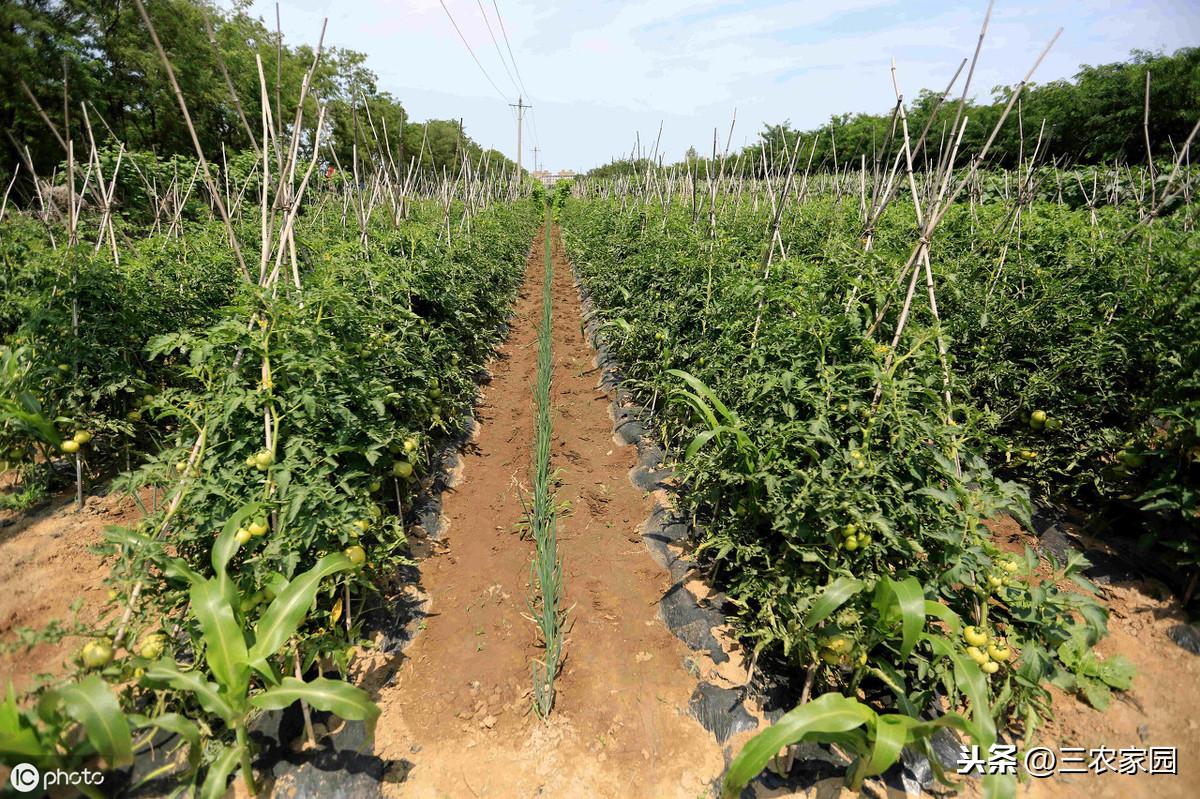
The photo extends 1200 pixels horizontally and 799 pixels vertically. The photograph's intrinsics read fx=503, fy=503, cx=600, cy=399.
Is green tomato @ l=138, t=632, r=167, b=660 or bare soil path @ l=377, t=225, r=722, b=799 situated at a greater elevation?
green tomato @ l=138, t=632, r=167, b=660

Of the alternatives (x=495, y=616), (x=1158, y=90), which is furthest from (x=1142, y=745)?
(x=1158, y=90)

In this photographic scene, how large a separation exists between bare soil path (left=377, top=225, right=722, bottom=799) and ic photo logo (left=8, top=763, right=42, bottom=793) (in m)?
1.10

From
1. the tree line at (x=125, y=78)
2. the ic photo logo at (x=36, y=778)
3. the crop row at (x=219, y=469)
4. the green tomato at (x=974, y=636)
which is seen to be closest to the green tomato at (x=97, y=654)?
the crop row at (x=219, y=469)

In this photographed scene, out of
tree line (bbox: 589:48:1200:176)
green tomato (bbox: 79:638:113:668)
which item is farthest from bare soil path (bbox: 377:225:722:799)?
tree line (bbox: 589:48:1200:176)

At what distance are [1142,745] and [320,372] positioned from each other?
426 centimetres

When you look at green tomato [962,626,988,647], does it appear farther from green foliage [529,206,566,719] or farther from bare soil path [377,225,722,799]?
green foliage [529,206,566,719]

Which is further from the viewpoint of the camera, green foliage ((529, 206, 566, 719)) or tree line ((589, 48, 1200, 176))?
tree line ((589, 48, 1200, 176))

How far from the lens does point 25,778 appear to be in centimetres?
153

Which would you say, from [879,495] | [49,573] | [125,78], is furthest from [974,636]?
[125,78]

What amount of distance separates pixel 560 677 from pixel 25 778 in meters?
1.89

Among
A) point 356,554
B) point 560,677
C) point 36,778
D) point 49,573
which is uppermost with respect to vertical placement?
point 356,554

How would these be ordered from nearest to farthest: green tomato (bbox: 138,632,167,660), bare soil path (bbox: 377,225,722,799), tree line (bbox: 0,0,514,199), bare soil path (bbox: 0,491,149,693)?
1. green tomato (bbox: 138,632,167,660)
2. bare soil path (bbox: 377,225,722,799)
3. bare soil path (bbox: 0,491,149,693)
4. tree line (bbox: 0,0,514,199)

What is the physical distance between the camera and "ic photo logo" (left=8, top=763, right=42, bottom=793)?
1518 millimetres

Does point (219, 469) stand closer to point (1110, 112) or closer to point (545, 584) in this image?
point (545, 584)
